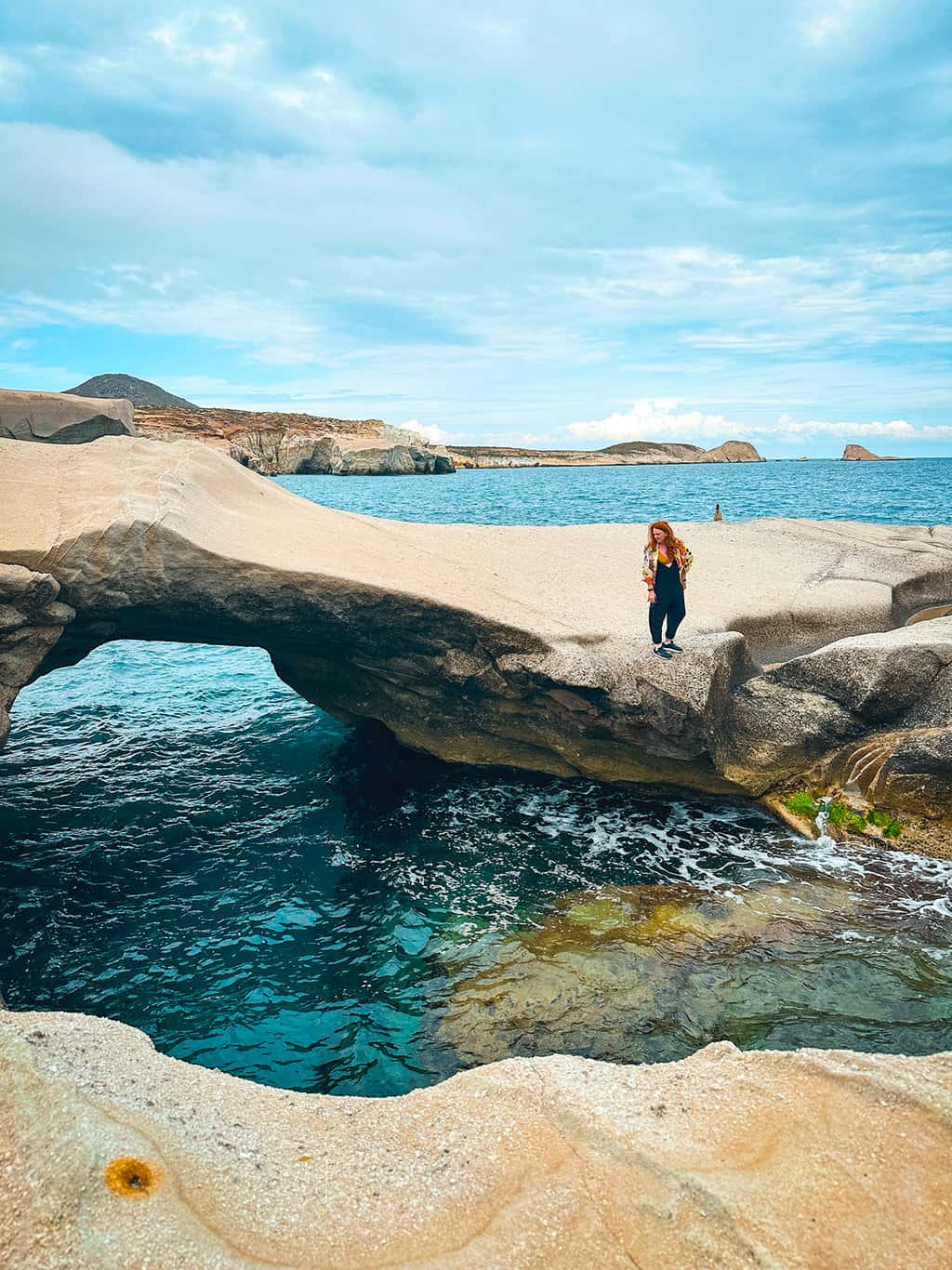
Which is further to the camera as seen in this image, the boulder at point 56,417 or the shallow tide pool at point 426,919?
the boulder at point 56,417

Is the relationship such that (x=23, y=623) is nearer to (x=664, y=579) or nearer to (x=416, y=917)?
(x=416, y=917)

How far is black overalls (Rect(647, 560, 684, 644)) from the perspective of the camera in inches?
407

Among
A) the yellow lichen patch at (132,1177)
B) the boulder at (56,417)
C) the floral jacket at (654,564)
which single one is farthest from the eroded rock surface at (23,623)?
the boulder at (56,417)

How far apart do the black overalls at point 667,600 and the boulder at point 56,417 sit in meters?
10.5

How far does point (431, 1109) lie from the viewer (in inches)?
172

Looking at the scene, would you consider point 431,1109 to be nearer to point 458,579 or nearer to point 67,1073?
point 67,1073

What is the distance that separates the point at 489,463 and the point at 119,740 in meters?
183

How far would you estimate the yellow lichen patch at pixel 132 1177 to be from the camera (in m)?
3.43

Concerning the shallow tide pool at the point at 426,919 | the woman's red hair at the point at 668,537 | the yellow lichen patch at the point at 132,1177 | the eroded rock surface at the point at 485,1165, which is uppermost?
the woman's red hair at the point at 668,537

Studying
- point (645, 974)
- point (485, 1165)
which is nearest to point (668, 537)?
point (645, 974)

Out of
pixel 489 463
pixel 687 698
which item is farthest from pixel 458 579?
pixel 489 463

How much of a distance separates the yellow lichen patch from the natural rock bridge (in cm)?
597

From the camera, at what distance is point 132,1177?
350 centimetres

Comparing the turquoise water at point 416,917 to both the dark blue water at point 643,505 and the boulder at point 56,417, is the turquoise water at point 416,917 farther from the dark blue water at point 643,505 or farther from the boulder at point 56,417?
the dark blue water at point 643,505
